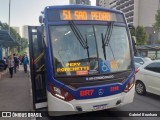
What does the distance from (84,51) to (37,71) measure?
1.55 meters

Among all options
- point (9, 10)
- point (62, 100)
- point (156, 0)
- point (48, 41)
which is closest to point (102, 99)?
point (62, 100)

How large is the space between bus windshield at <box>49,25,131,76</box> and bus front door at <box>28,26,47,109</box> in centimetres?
90

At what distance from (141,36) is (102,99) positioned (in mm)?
63537

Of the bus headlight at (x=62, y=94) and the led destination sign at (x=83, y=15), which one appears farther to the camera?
the led destination sign at (x=83, y=15)

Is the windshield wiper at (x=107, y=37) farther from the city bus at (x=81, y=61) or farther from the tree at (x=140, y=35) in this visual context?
the tree at (x=140, y=35)

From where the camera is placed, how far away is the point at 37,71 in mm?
6547

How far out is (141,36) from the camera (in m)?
66.6

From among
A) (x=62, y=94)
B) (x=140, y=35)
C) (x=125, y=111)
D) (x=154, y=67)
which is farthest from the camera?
(x=140, y=35)

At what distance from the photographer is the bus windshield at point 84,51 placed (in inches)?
225

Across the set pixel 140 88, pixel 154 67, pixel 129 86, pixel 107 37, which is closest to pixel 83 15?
pixel 107 37

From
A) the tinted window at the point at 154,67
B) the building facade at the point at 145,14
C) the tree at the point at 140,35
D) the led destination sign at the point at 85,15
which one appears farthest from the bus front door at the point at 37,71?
the building facade at the point at 145,14

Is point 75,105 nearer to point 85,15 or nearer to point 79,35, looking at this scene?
point 79,35

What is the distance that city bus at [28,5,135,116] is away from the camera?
5.62 m

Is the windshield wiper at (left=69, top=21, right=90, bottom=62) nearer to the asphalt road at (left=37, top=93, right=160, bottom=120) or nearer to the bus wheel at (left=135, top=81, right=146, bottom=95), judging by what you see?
the asphalt road at (left=37, top=93, right=160, bottom=120)
